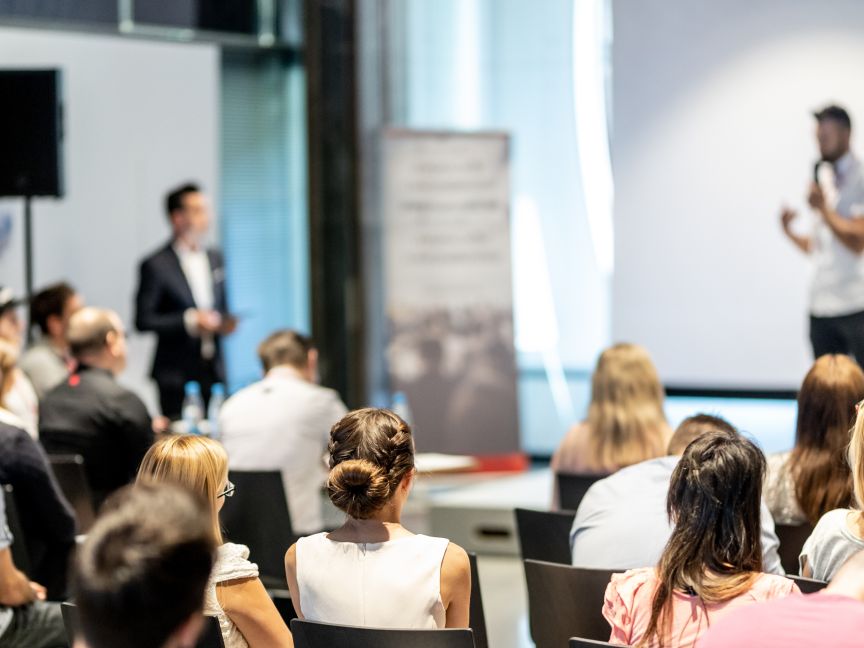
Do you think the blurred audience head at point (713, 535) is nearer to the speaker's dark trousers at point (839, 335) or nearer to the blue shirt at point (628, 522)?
the blue shirt at point (628, 522)

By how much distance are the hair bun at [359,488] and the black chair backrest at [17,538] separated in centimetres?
130

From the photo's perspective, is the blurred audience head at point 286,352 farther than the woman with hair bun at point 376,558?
Yes

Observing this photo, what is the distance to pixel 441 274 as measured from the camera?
727 centimetres

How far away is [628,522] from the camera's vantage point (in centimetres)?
305

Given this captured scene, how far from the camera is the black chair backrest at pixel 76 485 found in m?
4.16

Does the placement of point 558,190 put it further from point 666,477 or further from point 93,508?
point 666,477

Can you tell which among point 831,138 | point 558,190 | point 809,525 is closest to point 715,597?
point 809,525

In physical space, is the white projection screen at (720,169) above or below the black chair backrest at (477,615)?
above

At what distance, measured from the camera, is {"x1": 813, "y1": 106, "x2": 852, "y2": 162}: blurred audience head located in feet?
21.4

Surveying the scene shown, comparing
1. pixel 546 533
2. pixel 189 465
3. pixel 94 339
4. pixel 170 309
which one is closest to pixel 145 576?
pixel 189 465

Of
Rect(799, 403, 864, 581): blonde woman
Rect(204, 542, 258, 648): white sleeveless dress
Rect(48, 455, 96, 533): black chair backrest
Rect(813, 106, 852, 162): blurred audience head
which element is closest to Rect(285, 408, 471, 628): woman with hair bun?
Rect(204, 542, 258, 648): white sleeveless dress

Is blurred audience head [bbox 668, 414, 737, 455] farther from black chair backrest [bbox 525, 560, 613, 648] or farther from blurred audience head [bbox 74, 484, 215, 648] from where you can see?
blurred audience head [bbox 74, 484, 215, 648]

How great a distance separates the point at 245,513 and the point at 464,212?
3.56m

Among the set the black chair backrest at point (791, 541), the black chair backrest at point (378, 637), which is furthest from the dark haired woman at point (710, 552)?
the black chair backrest at point (791, 541)
